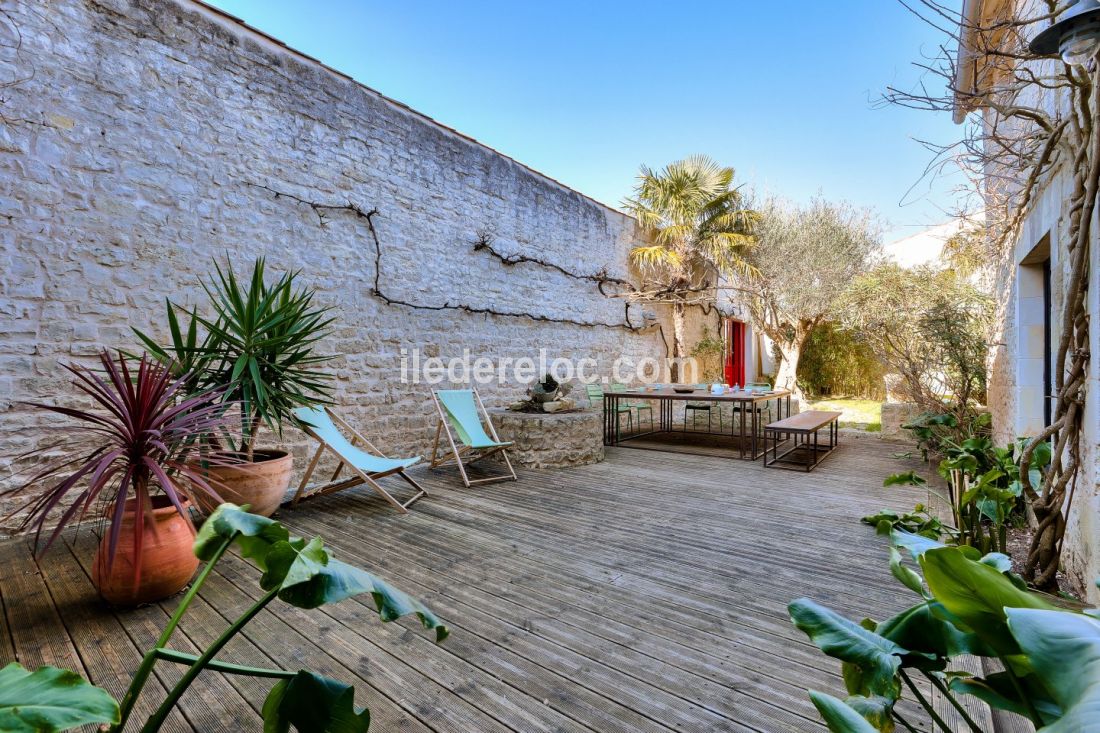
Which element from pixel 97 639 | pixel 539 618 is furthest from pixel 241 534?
pixel 97 639

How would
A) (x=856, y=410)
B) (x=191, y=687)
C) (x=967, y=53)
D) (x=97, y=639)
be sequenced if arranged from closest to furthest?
(x=191, y=687) → (x=97, y=639) → (x=967, y=53) → (x=856, y=410)

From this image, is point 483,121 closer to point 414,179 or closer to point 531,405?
point 414,179

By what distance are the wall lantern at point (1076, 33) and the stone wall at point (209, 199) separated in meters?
4.70

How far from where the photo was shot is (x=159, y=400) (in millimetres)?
2201

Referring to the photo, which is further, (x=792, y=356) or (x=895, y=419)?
(x=792, y=356)

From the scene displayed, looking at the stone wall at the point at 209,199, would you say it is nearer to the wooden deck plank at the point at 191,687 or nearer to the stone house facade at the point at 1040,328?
the wooden deck plank at the point at 191,687

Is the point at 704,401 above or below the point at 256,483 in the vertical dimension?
above

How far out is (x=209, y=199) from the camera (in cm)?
384

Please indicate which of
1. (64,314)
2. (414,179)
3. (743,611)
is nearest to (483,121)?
(414,179)

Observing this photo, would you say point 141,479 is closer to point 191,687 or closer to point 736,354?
point 191,687

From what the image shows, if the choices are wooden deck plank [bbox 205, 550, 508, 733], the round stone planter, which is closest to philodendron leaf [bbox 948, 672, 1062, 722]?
wooden deck plank [bbox 205, 550, 508, 733]

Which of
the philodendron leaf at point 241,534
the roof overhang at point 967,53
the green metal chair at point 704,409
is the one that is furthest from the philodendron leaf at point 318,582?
the green metal chair at point 704,409

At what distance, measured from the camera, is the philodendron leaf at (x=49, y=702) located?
30.6 inches

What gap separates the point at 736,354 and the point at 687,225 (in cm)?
398
